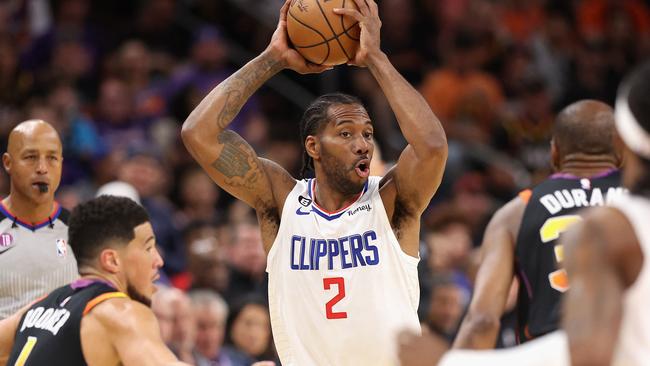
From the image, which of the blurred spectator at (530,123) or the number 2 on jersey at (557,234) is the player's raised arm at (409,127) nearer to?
the number 2 on jersey at (557,234)

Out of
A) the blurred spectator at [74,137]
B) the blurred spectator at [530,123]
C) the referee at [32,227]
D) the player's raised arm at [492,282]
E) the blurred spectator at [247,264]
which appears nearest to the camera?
the player's raised arm at [492,282]

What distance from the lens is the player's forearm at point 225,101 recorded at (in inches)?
235

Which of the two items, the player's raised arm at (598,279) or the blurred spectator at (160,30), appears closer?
the player's raised arm at (598,279)

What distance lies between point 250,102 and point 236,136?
21.8 ft

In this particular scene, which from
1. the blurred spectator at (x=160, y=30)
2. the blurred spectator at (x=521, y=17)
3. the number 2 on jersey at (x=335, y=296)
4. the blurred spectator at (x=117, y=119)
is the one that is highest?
the blurred spectator at (x=521, y=17)

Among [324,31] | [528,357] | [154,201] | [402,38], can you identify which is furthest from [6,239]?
A: [402,38]

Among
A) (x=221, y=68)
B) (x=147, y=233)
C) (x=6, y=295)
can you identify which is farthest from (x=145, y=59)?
(x=147, y=233)

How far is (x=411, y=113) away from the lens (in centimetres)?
565

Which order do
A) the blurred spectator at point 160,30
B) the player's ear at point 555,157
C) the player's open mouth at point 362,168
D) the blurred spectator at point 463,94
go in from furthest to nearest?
the blurred spectator at point 463,94, the blurred spectator at point 160,30, the player's ear at point 555,157, the player's open mouth at point 362,168

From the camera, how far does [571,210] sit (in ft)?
19.4

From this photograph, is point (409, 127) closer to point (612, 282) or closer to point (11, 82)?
point (612, 282)

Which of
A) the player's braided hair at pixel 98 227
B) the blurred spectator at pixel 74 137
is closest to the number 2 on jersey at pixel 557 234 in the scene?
the player's braided hair at pixel 98 227

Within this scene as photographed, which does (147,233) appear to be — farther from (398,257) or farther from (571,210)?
(571,210)

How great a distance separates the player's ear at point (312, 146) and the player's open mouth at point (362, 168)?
30 centimetres
